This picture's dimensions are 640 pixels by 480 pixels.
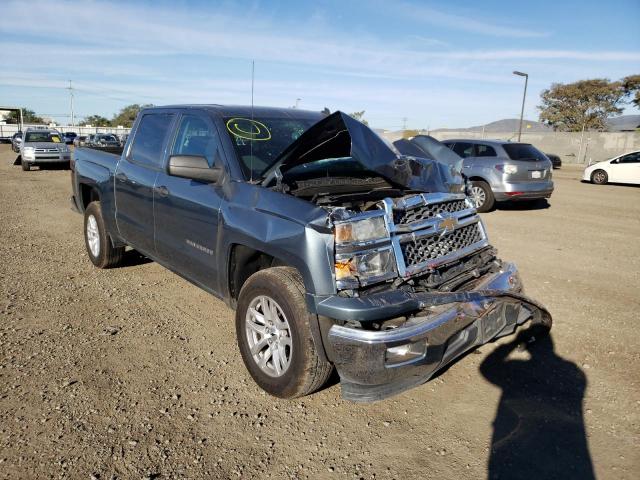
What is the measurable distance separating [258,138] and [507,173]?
27.2 feet

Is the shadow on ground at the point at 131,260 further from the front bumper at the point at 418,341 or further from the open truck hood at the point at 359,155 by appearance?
the front bumper at the point at 418,341

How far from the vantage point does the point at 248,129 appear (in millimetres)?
4070

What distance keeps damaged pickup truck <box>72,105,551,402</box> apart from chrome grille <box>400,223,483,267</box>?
0.01 m

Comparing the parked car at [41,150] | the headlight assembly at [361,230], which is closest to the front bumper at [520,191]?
the headlight assembly at [361,230]

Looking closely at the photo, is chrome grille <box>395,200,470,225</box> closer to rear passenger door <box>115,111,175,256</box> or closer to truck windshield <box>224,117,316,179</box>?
truck windshield <box>224,117,316,179</box>

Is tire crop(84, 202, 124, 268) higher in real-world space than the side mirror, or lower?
lower

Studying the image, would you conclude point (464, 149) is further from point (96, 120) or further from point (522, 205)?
point (96, 120)

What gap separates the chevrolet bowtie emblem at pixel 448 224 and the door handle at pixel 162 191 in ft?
7.75

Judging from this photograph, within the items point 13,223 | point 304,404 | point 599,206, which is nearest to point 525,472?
point 304,404

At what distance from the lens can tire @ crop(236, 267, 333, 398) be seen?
2930 millimetres

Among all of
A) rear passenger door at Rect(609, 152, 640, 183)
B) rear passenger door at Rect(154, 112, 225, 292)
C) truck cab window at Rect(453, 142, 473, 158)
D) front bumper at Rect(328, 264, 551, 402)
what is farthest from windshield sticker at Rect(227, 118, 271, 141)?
rear passenger door at Rect(609, 152, 640, 183)

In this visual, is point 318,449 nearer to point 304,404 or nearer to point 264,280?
point 304,404

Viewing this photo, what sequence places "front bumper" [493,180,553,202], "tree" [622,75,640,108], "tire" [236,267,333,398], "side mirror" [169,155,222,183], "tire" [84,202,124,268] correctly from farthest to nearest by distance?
"tree" [622,75,640,108]
"front bumper" [493,180,553,202]
"tire" [84,202,124,268]
"side mirror" [169,155,222,183]
"tire" [236,267,333,398]

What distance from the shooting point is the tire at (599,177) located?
18.5 metres
